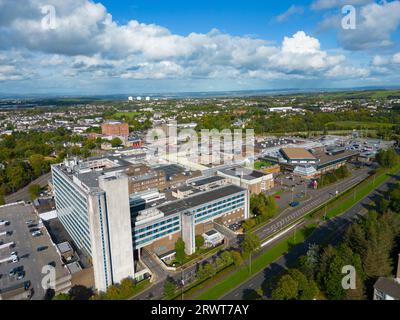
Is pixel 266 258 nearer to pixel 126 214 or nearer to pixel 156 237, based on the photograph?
pixel 156 237

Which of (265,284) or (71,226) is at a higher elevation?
(71,226)

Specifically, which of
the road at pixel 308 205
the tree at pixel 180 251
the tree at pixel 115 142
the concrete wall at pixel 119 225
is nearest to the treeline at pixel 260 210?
the road at pixel 308 205

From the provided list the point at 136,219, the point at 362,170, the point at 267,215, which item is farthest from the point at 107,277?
the point at 362,170

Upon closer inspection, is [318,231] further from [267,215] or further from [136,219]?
[136,219]

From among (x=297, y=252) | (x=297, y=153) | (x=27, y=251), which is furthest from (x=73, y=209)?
(x=297, y=153)

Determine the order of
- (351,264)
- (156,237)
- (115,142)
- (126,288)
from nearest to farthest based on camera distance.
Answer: (351,264) < (126,288) < (156,237) < (115,142)

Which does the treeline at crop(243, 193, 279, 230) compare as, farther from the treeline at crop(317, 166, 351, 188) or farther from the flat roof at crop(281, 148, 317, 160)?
the flat roof at crop(281, 148, 317, 160)

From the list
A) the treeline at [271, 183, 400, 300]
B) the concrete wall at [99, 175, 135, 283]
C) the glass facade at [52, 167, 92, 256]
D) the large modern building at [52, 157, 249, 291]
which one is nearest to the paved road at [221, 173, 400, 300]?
the treeline at [271, 183, 400, 300]
